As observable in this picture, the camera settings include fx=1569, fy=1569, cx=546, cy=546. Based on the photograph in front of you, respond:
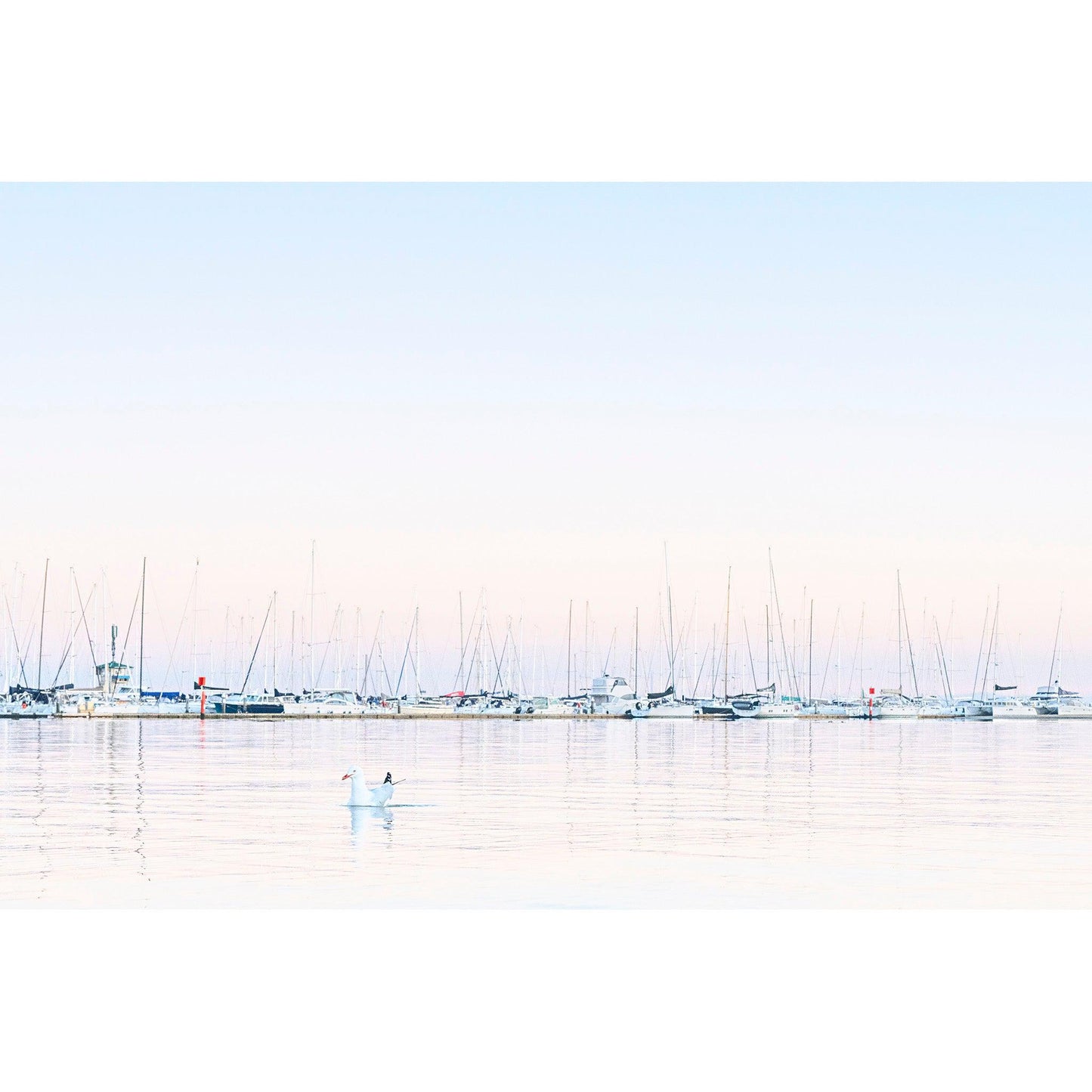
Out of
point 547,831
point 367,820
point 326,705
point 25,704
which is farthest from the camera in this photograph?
point 326,705

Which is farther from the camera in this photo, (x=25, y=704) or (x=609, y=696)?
(x=609, y=696)

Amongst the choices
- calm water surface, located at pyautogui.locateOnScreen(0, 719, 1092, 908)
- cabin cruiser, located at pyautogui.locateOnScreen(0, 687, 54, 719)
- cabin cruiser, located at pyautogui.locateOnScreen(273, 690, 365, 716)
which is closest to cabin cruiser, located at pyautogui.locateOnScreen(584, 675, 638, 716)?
cabin cruiser, located at pyautogui.locateOnScreen(273, 690, 365, 716)

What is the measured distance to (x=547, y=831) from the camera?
1752 cm

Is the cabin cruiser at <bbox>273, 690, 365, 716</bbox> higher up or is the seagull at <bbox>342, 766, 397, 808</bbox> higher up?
the seagull at <bbox>342, 766, 397, 808</bbox>

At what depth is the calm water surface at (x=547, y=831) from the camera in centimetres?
1260

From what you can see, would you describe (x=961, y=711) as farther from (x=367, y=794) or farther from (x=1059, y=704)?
(x=367, y=794)

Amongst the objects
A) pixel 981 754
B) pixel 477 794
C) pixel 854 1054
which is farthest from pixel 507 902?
pixel 981 754

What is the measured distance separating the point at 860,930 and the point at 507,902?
2813 mm

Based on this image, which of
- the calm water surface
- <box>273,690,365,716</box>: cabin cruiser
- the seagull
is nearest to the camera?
the calm water surface

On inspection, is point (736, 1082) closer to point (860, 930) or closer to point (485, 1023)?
point (485, 1023)

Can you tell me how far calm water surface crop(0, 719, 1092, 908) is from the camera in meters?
12.6

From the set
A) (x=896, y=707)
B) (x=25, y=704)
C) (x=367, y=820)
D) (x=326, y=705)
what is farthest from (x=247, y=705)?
(x=367, y=820)

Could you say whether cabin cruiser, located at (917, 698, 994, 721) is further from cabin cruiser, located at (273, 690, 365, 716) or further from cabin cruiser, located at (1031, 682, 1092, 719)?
cabin cruiser, located at (273, 690, 365, 716)

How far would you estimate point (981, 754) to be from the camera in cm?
4156
